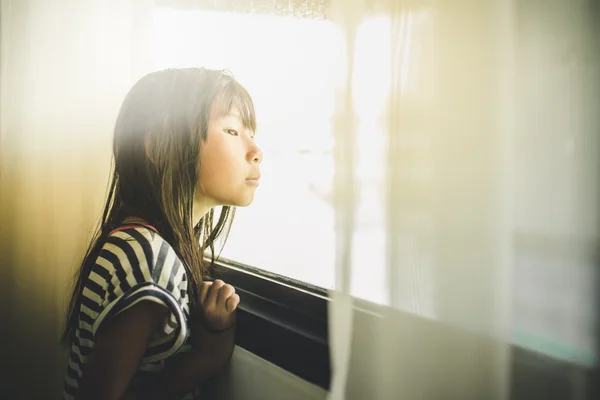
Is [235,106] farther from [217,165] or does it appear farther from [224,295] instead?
[224,295]

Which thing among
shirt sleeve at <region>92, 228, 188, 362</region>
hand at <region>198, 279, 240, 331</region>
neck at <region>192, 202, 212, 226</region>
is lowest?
hand at <region>198, 279, 240, 331</region>

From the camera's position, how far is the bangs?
0.78m

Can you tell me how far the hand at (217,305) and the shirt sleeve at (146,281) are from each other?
0.30 ft

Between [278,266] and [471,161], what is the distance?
628 mm

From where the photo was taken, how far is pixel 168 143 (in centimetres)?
77

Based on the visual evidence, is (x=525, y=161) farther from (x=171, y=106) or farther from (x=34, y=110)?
(x=34, y=110)

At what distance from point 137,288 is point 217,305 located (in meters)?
0.22

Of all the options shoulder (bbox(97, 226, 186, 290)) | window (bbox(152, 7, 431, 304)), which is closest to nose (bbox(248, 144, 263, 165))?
window (bbox(152, 7, 431, 304))

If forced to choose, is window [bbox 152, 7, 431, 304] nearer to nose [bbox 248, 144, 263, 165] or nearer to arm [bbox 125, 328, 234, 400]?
nose [bbox 248, 144, 263, 165]

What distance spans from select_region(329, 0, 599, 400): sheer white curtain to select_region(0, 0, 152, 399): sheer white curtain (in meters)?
0.95

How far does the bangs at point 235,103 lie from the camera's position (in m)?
0.78

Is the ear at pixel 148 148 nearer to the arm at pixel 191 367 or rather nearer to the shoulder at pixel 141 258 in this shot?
the shoulder at pixel 141 258

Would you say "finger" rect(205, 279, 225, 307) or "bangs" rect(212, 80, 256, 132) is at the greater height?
"bangs" rect(212, 80, 256, 132)

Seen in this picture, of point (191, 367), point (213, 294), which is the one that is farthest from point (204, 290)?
point (191, 367)
